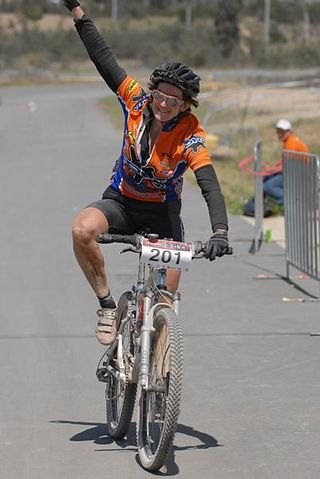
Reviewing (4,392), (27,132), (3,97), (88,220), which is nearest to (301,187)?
(4,392)

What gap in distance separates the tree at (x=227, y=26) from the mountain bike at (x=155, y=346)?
96.4 metres

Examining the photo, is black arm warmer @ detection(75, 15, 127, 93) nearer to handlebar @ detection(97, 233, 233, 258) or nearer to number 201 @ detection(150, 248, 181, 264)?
handlebar @ detection(97, 233, 233, 258)

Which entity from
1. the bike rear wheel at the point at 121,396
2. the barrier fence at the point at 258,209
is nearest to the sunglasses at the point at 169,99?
the bike rear wheel at the point at 121,396

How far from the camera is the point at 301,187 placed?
38.3ft

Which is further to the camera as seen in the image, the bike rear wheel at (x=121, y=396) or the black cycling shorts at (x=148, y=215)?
the black cycling shorts at (x=148, y=215)

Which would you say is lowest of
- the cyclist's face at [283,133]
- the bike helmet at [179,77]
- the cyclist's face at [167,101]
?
the cyclist's face at [283,133]

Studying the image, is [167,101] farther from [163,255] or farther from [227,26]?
[227,26]

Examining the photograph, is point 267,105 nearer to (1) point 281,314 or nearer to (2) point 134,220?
(1) point 281,314

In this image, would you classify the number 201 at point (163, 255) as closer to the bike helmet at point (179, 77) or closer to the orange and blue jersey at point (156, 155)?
the orange and blue jersey at point (156, 155)

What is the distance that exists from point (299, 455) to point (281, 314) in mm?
4047

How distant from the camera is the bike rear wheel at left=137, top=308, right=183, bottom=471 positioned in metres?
5.77

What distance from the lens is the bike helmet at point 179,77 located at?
21.1ft

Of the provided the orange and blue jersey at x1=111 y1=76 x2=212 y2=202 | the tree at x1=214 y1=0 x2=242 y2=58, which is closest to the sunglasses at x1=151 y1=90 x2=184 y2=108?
the orange and blue jersey at x1=111 y1=76 x2=212 y2=202

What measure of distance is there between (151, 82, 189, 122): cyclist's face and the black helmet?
0.03 meters
